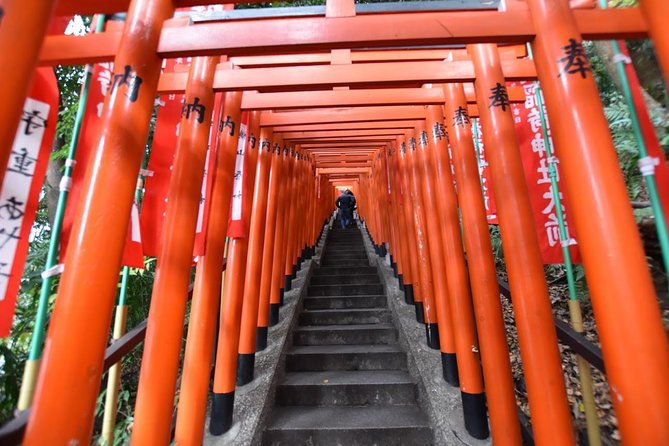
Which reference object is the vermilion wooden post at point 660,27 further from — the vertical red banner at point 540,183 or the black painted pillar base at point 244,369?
the black painted pillar base at point 244,369

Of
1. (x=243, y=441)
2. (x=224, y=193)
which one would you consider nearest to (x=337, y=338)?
(x=243, y=441)

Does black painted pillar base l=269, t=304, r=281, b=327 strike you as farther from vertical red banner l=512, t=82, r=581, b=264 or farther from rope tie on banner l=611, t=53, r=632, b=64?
rope tie on banner l=611, t=53, r=632, b=64

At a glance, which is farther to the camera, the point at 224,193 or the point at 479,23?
the point at 224,193

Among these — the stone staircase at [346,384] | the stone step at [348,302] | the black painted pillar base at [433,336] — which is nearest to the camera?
the stone staircase at [346,384]

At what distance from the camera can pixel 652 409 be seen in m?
1.04

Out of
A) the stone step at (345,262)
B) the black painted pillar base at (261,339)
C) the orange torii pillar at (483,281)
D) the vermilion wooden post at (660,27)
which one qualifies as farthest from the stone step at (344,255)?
the vermilion wooden post at (660,27)

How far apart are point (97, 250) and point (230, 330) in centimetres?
170

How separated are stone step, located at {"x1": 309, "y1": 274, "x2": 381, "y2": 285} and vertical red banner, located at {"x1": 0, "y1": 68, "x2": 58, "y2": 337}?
4931mm

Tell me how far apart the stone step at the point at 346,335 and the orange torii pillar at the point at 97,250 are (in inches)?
125

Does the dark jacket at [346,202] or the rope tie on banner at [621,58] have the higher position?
the dark jacket at [346,202]

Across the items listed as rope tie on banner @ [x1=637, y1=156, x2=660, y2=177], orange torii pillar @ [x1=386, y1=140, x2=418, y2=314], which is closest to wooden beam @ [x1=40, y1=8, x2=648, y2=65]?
rope tie on banner @ [x1=637, y1=156, x2=660, y2=177]

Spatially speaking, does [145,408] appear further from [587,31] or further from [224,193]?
[587,31]

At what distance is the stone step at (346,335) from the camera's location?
4.21 metres

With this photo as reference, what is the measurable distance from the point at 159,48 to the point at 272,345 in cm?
341
